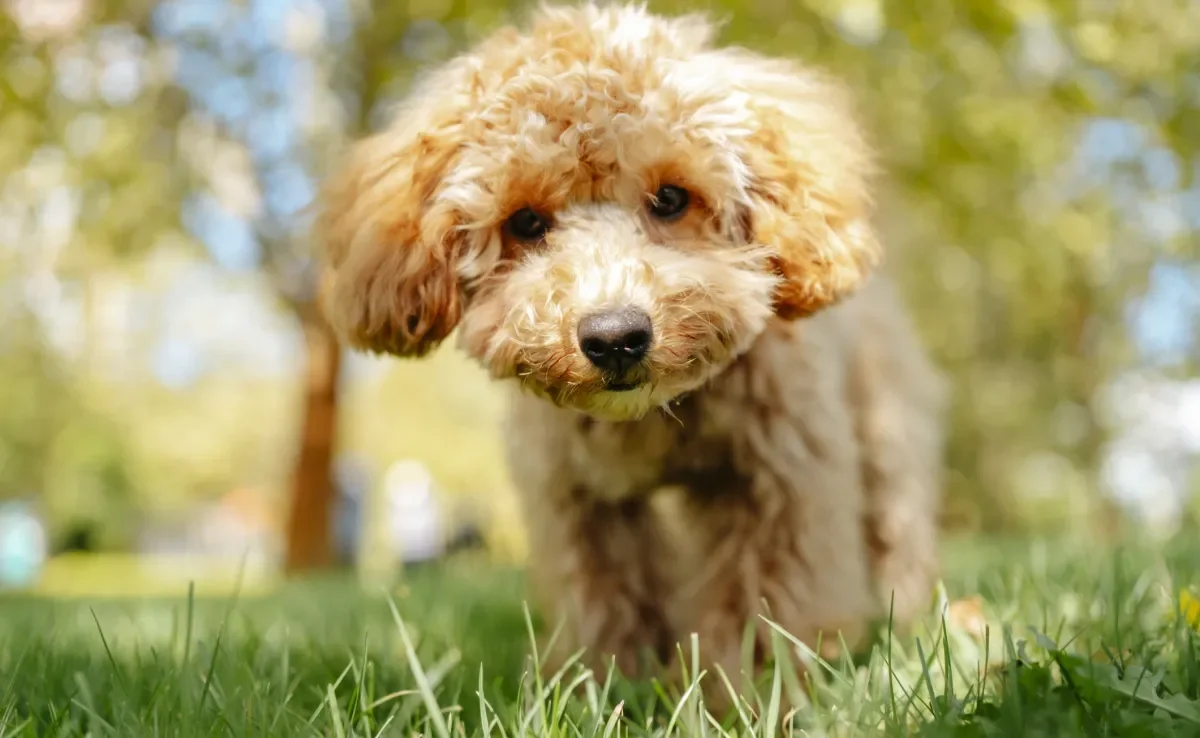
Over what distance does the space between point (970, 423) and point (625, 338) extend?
20.0 meters

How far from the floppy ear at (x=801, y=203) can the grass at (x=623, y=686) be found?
806 mm

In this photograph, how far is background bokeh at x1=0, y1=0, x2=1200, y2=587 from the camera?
7199mm

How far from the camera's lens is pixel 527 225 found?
2.66 metres

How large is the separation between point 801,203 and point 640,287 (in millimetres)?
547

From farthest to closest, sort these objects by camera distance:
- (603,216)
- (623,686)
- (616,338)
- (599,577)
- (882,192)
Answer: (882,192)
(599,577)
(603,216)
(623,686)
(616,338)

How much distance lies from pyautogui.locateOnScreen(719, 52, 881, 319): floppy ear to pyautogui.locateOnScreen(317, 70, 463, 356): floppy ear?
742 mm

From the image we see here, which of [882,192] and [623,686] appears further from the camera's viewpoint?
[882,192]

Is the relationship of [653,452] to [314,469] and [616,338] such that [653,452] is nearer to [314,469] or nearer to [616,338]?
[616,338]

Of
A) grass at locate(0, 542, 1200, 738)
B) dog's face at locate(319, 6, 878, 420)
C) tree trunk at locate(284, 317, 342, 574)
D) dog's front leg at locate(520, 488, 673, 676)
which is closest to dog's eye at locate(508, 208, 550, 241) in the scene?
dog's face at locate(319, 6, 878, 420)

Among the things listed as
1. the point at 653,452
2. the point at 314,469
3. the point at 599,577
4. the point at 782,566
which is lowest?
the point at 314,469

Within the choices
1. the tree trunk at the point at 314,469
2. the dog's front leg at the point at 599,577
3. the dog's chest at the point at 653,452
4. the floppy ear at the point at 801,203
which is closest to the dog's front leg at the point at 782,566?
the dog's chest at the point at 653,452

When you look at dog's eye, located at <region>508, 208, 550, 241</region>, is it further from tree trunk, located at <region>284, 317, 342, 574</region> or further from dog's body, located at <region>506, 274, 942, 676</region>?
tree trunk, located at <region>284, 317, 342, 574</region>

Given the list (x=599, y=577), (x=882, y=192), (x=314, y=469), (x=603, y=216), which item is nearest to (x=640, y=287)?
(x=603, y=216)

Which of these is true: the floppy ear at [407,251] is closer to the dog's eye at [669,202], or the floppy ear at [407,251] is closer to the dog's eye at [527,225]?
the dog's eye at [527,225]
